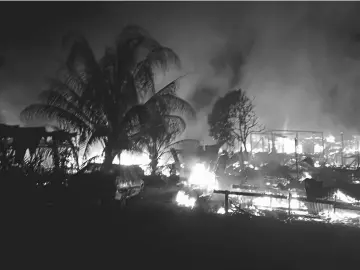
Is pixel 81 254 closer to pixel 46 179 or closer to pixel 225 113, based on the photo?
pixel 46 179

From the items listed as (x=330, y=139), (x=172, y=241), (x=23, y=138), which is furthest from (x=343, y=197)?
(x=330, y=139)

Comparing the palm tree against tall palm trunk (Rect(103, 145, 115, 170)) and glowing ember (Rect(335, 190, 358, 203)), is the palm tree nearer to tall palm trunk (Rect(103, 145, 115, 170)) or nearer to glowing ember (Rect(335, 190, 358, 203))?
tall palm trunk (Rect(103, 145, 115, 170))

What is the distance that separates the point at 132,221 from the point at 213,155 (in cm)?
1448

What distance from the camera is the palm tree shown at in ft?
33.7

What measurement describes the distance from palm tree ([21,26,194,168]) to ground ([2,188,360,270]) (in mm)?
4782

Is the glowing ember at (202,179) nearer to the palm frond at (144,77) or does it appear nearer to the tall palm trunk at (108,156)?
the tall palm trunk at (108,156)

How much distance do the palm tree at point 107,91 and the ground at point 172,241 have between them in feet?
15.7

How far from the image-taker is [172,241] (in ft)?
15.9

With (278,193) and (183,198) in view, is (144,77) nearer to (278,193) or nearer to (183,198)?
(183,198)

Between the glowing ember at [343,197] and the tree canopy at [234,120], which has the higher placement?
the tree canopy at [234,120]

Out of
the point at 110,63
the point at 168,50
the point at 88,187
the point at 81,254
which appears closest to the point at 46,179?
the point at 88,187

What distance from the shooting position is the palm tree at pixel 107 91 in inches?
405

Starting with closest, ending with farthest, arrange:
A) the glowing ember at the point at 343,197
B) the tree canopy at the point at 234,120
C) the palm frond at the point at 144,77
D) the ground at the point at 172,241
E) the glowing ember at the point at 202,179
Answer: the ground at the point at 172,241, the glowing ember at the point at 343,197, the palm frond at the point at 144,77, the glowing ember at the point at 202,179, the tree canopy at the point at 234,120

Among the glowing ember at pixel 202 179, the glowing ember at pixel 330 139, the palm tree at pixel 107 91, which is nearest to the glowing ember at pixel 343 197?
the glowing ember at pixel 202 179
